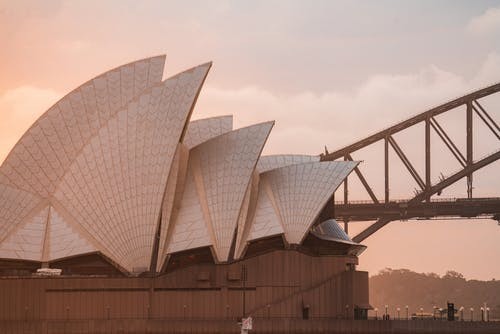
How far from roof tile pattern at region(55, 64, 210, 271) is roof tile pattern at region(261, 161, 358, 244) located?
30.7ft

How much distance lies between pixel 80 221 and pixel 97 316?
7.16m

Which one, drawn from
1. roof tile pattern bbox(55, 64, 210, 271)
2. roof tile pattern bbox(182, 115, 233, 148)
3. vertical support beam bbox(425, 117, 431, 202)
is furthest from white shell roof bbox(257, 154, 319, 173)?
vertical support beam bbox(425, 117, 431, 202)

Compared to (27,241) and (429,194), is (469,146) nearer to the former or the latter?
(429,194)

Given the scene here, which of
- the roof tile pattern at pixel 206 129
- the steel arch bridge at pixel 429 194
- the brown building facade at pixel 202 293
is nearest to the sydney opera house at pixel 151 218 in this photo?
the brown building facade at pixel 202 293

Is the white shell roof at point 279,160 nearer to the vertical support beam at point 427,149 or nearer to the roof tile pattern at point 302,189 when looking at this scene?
the roof tile pattern at point 302,189

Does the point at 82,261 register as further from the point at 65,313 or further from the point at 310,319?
the point at 310,319

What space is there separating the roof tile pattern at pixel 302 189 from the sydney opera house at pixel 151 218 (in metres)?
0.10

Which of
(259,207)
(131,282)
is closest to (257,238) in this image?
(259,207)

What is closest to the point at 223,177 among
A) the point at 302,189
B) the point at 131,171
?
the point at 302,189

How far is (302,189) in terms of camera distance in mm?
83125

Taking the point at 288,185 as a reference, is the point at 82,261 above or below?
below

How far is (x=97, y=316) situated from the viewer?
79.0 m

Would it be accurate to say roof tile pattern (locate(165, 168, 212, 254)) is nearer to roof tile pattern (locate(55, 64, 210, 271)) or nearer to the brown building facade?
roof tile pattern (locate(55, 64, 210, 271))

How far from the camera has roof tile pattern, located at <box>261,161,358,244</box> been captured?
267ft
